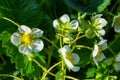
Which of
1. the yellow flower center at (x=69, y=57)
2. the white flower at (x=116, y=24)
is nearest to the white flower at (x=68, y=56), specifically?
the yellow flower center at (x=69, y=57)

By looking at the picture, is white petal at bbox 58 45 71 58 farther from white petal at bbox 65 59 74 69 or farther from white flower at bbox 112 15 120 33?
white flower at bbox 112 15 120 33

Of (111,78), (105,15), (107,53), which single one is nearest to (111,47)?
(107,53)

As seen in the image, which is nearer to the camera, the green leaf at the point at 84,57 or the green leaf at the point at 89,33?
the green leaf at the point at 89,33

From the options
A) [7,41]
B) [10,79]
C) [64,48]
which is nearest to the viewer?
[64,48]

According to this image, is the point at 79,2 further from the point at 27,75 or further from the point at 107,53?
the point at 27,75

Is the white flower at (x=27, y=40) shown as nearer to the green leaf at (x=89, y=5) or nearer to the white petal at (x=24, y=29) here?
the white petal at (x=24, y=29)

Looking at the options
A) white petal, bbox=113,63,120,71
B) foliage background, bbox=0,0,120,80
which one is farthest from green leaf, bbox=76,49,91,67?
white petal, bbox=113,63,120,71
